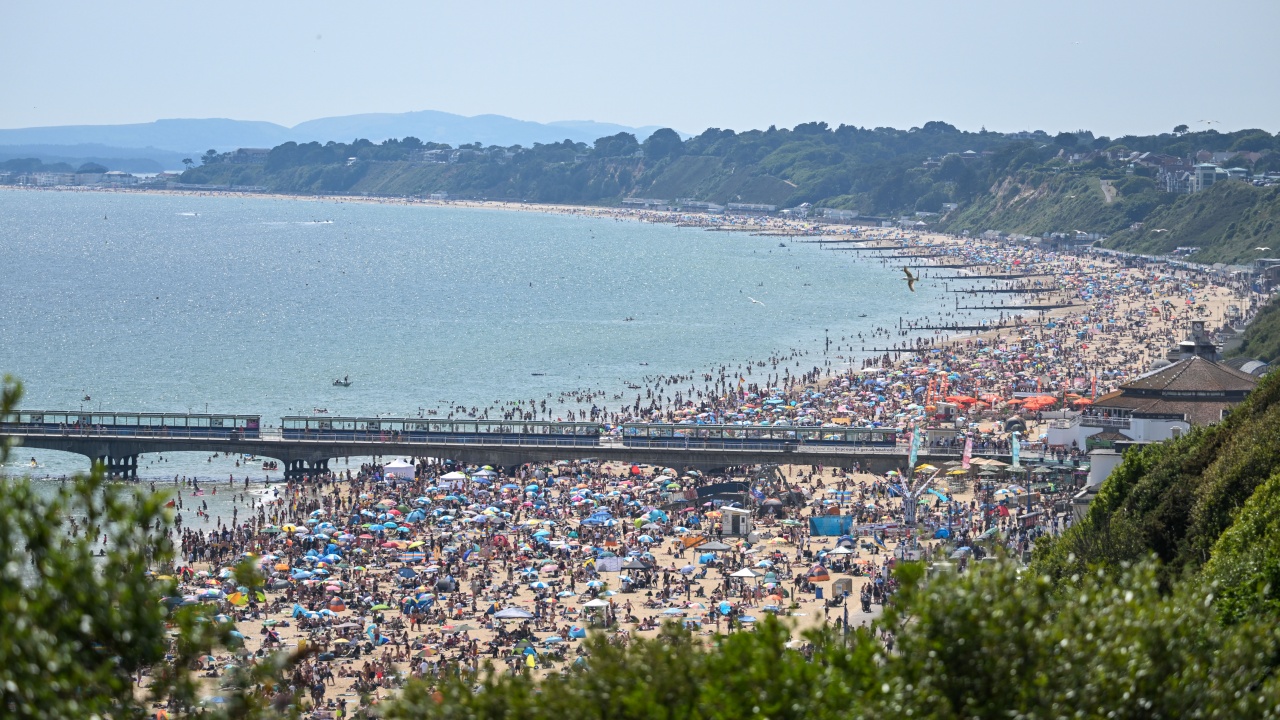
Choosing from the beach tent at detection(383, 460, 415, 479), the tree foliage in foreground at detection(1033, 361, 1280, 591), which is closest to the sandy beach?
the beach tent at detection(383, 460, 415, 479)

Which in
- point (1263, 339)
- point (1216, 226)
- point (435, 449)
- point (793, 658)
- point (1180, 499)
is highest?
point (1216, 226)

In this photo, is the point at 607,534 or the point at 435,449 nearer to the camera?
the point at 607,534

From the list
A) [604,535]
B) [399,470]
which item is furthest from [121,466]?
[604,535]

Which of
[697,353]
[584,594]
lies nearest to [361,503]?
Result: [584,594]

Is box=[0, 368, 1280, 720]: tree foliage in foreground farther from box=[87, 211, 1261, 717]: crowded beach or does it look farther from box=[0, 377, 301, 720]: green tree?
box=[87, 211, 1261, 717]: crowded beach

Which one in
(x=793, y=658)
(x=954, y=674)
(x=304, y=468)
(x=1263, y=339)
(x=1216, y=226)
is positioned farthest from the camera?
(x=1216, y=226)

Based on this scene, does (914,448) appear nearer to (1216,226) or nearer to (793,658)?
(793,658)

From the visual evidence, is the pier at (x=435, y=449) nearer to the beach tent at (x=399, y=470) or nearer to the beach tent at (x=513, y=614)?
the beach tent at (x=399, y=470)
